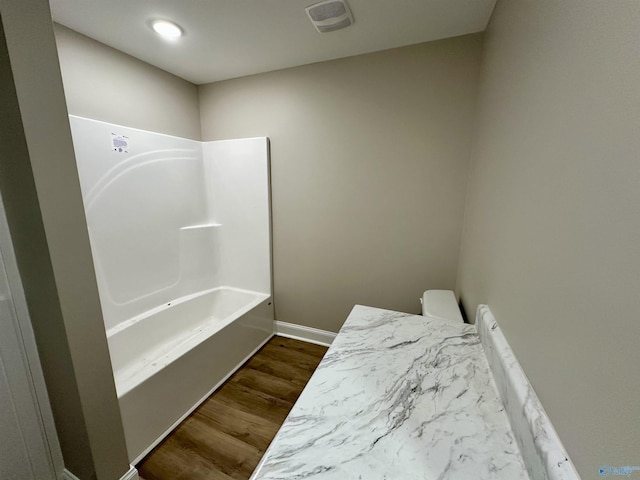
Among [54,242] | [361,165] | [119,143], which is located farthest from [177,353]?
[361,165]

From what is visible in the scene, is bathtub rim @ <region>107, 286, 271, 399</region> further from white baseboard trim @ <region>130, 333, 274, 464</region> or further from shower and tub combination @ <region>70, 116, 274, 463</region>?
white baseboard trim @ <region>130, 333, 274, 464</region>

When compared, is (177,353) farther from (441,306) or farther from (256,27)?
(256,27)

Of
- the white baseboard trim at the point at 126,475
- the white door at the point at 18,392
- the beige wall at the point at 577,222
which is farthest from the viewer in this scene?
the white baseboard trim at the point at 126,475

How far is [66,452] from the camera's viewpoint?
121 cm

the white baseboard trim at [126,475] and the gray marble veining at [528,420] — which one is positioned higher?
the gray marble veining at [528,420]

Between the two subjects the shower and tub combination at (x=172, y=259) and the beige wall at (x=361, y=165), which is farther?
the beige wall at (x=361, y=165)

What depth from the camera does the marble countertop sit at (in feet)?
1.90

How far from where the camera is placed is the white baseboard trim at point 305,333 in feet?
7.93

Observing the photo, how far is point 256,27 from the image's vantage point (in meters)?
1.56

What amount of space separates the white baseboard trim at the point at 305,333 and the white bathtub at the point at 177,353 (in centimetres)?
→ 15

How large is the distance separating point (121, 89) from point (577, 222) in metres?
2.69

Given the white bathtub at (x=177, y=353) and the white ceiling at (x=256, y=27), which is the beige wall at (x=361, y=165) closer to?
the white ceiling at (x=256, y=27)

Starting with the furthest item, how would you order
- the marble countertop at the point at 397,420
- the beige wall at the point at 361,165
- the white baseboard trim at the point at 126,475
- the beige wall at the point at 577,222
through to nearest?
the beige wall at the point at 361,165 → the white baseboard trim at the point at 126,475 → the marble countertop at the point at 397,420 → the beige wall at the point at 577,222

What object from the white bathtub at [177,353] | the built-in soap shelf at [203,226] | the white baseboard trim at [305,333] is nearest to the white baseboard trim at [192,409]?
the white bathtub at [177,353]
